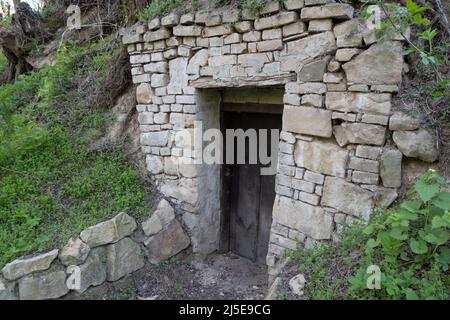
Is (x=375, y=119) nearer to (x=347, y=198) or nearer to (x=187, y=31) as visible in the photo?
(x=347, y=198)

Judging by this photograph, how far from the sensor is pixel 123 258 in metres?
3.27

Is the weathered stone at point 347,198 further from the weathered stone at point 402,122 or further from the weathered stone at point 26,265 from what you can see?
the weathered stone at point 26,265

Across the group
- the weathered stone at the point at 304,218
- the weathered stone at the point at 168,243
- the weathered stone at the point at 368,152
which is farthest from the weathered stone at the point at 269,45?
the weathered stone at the point at 168,243

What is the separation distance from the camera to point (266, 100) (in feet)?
11.0

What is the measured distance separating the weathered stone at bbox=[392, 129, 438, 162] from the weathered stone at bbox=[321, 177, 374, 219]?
16.4 inches

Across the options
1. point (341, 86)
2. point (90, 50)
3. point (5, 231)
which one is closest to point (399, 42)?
point (341, 86)

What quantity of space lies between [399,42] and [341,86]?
1.56ft

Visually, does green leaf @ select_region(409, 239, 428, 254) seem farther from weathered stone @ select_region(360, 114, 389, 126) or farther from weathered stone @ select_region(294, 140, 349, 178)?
weathered stone @ select_region(360, 114, 389, 126)

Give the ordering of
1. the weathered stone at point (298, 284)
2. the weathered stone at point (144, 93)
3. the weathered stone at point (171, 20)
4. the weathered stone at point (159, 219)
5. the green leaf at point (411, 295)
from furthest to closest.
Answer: the weathered stone at point (144, 93) → the weathered stone at point (159, 219) → the weathered stone at point (171, 20) → the weathered stone at point (298, 284) → the green leaf at point (411, 295)

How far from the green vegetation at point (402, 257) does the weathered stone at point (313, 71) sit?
1.07 m

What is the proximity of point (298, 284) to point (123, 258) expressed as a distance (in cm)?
187

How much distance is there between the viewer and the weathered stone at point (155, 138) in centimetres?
368

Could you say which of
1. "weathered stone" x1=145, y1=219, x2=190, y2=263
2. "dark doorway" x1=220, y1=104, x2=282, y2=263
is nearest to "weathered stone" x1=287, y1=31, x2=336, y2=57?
"dark doorway" x1=220, y1=104, x2=282, y2=263

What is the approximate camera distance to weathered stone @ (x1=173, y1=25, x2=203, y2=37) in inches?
124
